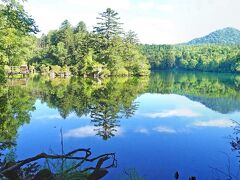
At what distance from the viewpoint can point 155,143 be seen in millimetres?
16406

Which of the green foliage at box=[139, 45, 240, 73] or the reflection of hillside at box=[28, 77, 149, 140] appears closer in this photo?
the reflection of hillside at box=[28, 77, 149, 140]

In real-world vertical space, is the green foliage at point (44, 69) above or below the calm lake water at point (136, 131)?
above

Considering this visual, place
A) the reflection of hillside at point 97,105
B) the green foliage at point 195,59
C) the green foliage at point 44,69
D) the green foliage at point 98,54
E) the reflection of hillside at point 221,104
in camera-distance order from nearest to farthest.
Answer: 1. the reflection of hillside at point 97,105
2. the reflection of hillside at point 221,104
3. the green foliage at point 98,54
4. the green foliage at point 44,69
5. the green foliage at point 195,59

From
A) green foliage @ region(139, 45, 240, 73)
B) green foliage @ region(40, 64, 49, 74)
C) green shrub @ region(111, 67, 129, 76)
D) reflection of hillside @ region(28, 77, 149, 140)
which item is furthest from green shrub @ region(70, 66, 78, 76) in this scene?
green foliage @ region(139, 45, 240, 73)

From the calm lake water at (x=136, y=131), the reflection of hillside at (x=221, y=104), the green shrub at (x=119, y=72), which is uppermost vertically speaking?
the green shrub at (x=119, y=72)

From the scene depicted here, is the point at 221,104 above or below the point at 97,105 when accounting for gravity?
below

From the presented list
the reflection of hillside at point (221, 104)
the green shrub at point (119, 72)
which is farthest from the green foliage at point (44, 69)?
the reflection of hillside at point (221, 104)

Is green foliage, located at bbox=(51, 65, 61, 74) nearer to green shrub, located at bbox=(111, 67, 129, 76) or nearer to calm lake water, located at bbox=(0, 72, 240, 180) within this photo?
green shrub, located at bbox=(111, 67, 129, 76)

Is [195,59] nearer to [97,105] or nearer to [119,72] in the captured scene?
[119,72]

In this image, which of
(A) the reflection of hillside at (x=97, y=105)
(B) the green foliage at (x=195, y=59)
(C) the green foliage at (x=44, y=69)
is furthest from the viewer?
(B) the green foliage at (x=195, y=59)

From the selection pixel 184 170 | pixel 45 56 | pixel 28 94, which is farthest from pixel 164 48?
pixel 184 170

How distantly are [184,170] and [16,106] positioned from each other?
52.8 feet

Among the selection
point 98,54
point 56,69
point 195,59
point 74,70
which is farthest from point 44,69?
point 195,59

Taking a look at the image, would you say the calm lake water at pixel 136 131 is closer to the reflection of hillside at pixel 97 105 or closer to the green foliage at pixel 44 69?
the reflection of hillside at pixel 97 105
